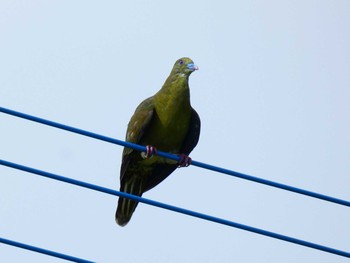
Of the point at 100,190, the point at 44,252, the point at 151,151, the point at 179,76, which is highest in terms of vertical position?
the point at 179,76

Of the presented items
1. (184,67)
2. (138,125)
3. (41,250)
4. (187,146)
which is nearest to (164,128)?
(138,125)

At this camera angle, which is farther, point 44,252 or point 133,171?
point 133,171

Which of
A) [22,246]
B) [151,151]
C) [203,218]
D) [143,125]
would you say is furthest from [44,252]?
[143,125]

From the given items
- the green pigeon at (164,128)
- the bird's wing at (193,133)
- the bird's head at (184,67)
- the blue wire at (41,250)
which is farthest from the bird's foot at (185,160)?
the blue wire at (41,250)

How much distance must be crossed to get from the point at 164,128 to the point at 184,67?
587mm

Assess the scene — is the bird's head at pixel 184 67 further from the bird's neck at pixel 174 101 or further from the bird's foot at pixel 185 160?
the bird's foot at pixel 185 160

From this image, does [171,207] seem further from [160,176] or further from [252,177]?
[160,176]

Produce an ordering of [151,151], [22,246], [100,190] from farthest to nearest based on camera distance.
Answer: [151,151] → [100,190] → [22,246]

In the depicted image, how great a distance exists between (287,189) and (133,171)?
10.6 ft

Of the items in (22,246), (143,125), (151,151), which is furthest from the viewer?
(143,125)

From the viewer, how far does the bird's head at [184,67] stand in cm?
914

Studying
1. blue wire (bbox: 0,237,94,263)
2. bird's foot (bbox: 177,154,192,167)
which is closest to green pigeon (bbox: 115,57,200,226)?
bird's foot (bbox: 177,154,192,167)

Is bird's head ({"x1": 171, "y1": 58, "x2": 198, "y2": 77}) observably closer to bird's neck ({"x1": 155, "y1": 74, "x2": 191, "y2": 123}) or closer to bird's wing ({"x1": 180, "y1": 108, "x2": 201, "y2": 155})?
bird's neck ({"x1": 155, "y1": 74, "x2": 191, "y2": 123})

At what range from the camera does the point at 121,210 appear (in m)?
9.23
